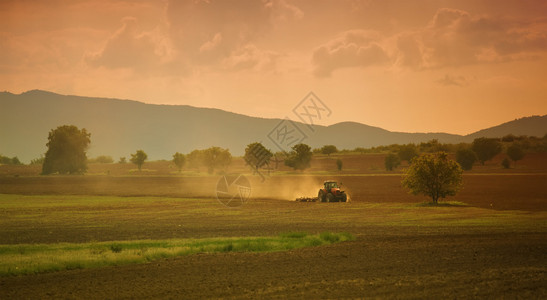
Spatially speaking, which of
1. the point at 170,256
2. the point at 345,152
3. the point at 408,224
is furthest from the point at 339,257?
the point at 345,152

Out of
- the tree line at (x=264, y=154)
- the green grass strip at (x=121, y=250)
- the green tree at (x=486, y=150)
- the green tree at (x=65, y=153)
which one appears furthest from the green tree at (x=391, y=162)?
the green grass strip at (x=121, y=250)

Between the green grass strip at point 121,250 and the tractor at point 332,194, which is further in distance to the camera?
the tractor at point 332,194

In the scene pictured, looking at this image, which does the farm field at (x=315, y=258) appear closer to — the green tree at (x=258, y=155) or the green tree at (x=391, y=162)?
the green tree at (x=258, y=155)

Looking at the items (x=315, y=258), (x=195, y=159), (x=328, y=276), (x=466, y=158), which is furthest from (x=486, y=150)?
(x=328, y=276)

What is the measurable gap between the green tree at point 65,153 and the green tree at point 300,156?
171 ft

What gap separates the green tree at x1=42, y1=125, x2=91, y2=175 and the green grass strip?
4229 inches

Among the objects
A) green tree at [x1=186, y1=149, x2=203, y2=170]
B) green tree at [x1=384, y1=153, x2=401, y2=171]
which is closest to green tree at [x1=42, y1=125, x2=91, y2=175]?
green tree at [x1=186, y1=149, x2=203, y2=170]

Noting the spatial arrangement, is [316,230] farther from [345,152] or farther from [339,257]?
[345,152]

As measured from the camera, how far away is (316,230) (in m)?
29.3

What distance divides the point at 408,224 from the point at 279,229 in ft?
26.4

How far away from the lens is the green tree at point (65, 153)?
123 m

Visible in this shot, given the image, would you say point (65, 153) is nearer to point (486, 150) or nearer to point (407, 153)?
point (407, 153)

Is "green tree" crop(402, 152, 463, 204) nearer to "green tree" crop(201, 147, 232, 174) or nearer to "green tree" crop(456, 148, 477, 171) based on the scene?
"green tree" crop(456, 148, 477, 171)

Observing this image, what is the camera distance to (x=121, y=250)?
22.2 metres
